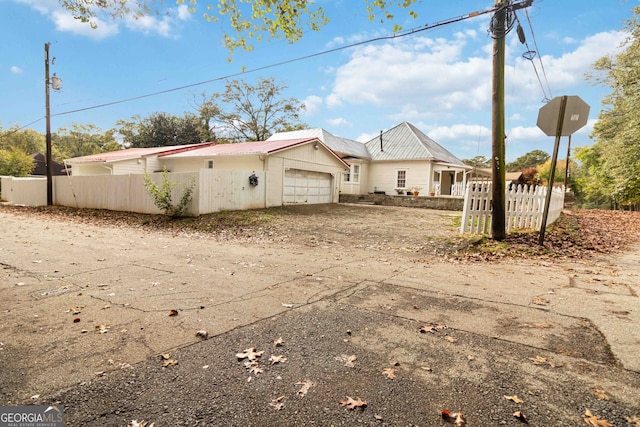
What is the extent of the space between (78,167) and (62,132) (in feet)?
123

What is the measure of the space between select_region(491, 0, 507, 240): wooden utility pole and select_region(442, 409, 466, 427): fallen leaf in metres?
6.64

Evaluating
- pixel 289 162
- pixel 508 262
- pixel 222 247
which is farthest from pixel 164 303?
pixel 289 162

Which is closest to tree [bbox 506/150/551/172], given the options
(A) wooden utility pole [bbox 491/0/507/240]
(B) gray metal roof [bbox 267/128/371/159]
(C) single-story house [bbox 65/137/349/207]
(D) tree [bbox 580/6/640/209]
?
(D) tree [bbox 580/6/640/209]

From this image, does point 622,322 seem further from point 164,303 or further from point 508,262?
point 164,303

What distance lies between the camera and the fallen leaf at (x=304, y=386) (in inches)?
85.4

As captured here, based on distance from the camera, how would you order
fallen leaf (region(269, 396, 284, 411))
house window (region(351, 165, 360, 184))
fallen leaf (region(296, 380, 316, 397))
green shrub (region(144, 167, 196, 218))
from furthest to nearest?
house window (region(351, 165, 360, 184)) → green shrub (region(144, 167, 196, 218)) → fallen leaf (region(296, 380, 316, 397)) → fallen leaf (region(269, 396, 284, 411))

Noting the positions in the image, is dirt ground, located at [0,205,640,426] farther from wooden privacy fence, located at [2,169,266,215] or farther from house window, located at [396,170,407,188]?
Answer: house window, located at [396,170,407,188]

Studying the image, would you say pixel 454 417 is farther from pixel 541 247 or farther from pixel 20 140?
pixel 20 140

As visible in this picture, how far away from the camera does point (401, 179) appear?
84.7ft

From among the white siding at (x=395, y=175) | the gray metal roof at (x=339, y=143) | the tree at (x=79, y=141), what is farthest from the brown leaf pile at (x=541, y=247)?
the tree at (x=79, y=141)

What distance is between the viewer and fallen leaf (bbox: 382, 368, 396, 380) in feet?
7.77

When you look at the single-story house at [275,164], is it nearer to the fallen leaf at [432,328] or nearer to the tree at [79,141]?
the fallen leaf at [432,328]

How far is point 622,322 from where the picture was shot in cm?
336

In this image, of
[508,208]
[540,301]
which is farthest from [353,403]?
[508,208]
